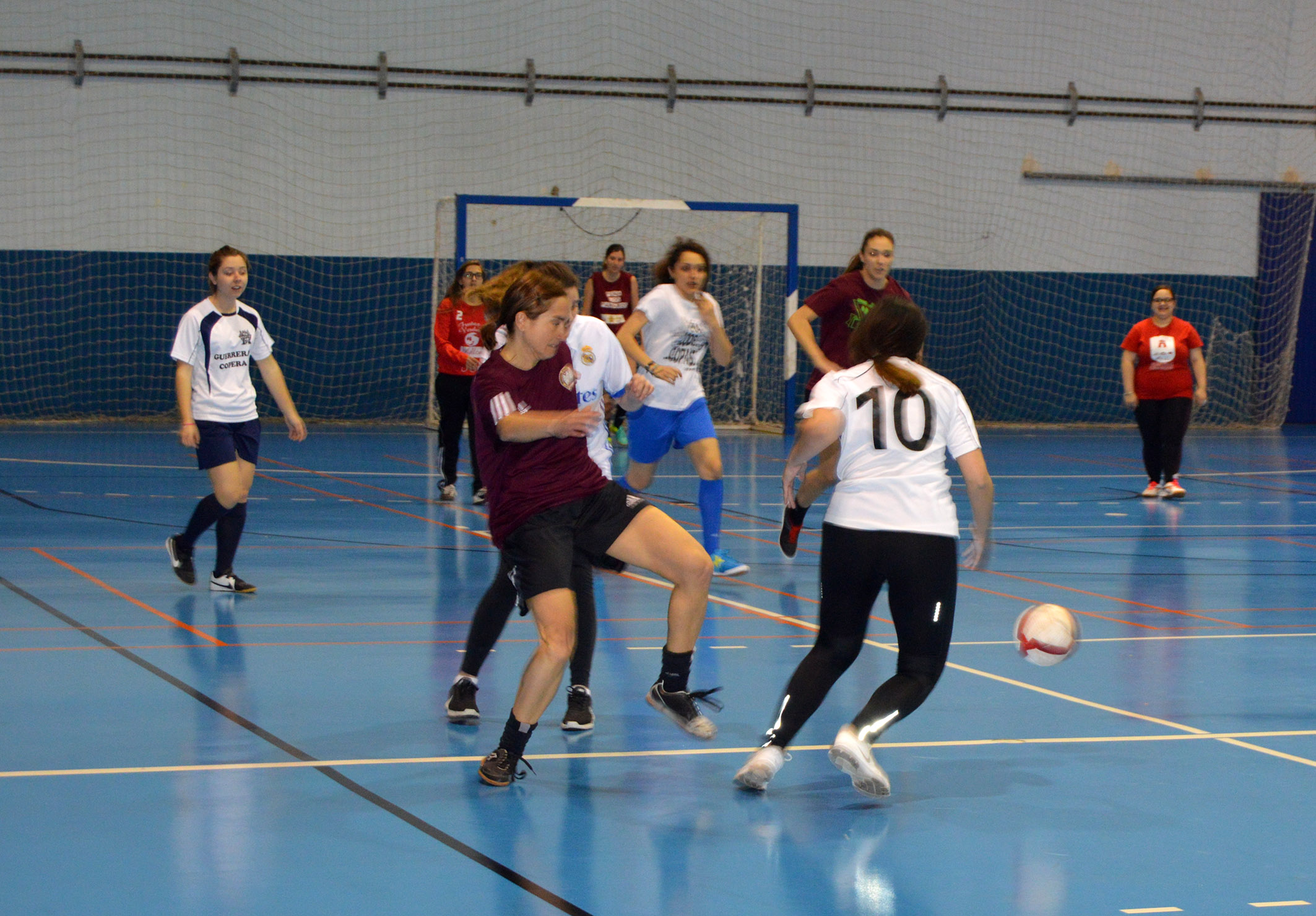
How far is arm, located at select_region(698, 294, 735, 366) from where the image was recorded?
24.7 ft

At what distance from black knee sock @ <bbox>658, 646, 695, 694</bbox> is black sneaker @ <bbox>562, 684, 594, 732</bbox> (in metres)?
0.38

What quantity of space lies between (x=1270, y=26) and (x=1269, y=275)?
3460 mm

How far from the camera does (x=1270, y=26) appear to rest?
2084cm

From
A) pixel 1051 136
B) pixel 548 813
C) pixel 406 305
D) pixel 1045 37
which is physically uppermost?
pixel 1045 37

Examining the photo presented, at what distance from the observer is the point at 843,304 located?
27.0 feet

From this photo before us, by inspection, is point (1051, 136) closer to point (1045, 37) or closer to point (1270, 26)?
point (1045, 37)

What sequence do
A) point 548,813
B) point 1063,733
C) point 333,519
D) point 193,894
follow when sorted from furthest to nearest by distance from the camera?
point 333,519, point 1063,733, point 548,813, point 193,894

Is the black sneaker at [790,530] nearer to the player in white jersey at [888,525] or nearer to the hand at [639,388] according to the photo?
the hand at [639,388]

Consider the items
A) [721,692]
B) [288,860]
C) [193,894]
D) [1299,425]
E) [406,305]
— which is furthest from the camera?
[1299,425]

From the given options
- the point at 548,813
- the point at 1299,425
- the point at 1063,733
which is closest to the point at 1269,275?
the point at 1299,425

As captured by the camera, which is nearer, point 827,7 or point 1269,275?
point 827,7

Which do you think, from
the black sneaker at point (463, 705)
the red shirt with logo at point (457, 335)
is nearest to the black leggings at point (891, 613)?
the black sneaker at point (463, 705)

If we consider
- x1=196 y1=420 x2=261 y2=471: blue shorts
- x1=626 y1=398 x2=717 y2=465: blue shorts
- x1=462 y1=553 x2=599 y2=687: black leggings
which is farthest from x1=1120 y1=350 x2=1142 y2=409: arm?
x1=462 y1=553 x2=599 y2=687: black leggings

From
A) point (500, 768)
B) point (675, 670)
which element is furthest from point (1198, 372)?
point (500, 768)
